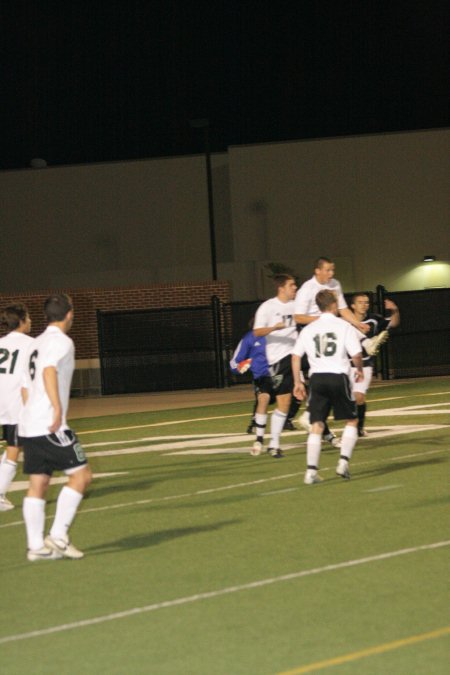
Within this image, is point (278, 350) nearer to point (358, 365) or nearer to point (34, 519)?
point (358, 365)

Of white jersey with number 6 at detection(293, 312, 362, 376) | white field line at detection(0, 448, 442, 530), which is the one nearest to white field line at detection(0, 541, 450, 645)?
white jersey with number 6 at detection(293, 312, 362, 376)

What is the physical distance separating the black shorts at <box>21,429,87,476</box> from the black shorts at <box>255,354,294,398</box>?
582 cm

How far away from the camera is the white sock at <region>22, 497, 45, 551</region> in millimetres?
9117

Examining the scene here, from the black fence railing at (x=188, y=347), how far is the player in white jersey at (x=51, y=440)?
64.5 ft

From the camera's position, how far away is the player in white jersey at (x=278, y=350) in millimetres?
14750

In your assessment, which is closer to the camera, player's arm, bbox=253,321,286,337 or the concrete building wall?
player's arm, bbox=253,321,286,337

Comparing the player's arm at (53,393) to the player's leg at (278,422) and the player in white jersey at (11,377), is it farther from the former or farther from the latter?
the player's leg at (278,422)

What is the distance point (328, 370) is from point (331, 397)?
26 cm

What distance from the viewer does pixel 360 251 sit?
41.5 metres

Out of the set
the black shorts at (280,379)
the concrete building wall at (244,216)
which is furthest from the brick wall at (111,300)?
the black shorts at (280,379)

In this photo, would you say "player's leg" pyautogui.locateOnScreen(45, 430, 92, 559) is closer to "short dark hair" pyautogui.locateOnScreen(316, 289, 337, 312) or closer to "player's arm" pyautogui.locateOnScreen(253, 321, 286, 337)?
"short dark hair" pyautogui.locateOnScreen(316, 289, 337, 312)

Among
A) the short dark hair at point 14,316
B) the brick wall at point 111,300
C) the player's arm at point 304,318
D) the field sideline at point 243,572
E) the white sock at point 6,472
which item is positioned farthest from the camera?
the brick wall at point 111,300

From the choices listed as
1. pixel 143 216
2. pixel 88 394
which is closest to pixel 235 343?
pixel 88 394

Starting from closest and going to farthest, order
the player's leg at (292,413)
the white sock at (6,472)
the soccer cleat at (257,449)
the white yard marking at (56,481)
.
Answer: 1. the white sock at (6,472)
2. the white yard marking at (56,481)
3. the soccer cleat at (257,449)
4. the player's leg at (292,413)
